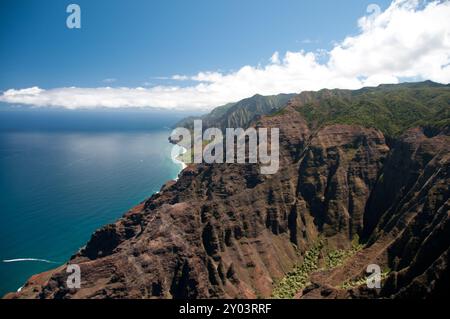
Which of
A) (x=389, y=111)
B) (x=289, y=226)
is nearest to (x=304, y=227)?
(x=289, y=226)

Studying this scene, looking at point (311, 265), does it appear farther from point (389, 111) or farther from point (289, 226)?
point (389, 111)

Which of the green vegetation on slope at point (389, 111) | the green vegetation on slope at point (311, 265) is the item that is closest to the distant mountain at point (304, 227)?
the green vegetation on slope at point (311, 265)

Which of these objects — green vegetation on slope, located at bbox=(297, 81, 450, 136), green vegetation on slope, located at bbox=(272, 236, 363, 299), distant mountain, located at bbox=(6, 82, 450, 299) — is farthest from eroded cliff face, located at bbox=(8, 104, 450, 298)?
green vegetation on slope, located at bbox=(297, 81, 450, 136)

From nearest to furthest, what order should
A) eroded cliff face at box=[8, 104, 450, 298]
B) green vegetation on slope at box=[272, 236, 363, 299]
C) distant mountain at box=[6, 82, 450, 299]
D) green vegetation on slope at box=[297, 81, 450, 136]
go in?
1. eroded cliff face at box=[8, 104, 450, 298]
2. distant mountain at box=[6, 82, 450, 299]
3. green vegetation on slope at box=[272, 236, 363, 299]
4. green vegetation on slope at box=[297, 81, 450, 136]

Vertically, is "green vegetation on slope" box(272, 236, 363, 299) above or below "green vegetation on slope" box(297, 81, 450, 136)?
below

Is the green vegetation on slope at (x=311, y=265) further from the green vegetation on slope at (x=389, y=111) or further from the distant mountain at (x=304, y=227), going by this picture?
the green vegetation on slope at (x=389, y=111)

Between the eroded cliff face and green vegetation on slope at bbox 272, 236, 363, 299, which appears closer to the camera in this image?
the eroded cliff face

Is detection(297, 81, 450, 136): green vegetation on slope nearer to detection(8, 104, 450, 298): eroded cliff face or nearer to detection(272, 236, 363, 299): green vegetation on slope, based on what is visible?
detection(8, 104, 450, 298): eroded cliff face

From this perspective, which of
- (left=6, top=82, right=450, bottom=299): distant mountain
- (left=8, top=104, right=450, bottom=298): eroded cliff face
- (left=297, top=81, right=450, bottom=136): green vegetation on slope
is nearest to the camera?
(left=8, top=104, right=450, bottom=298): eroded cliff face
